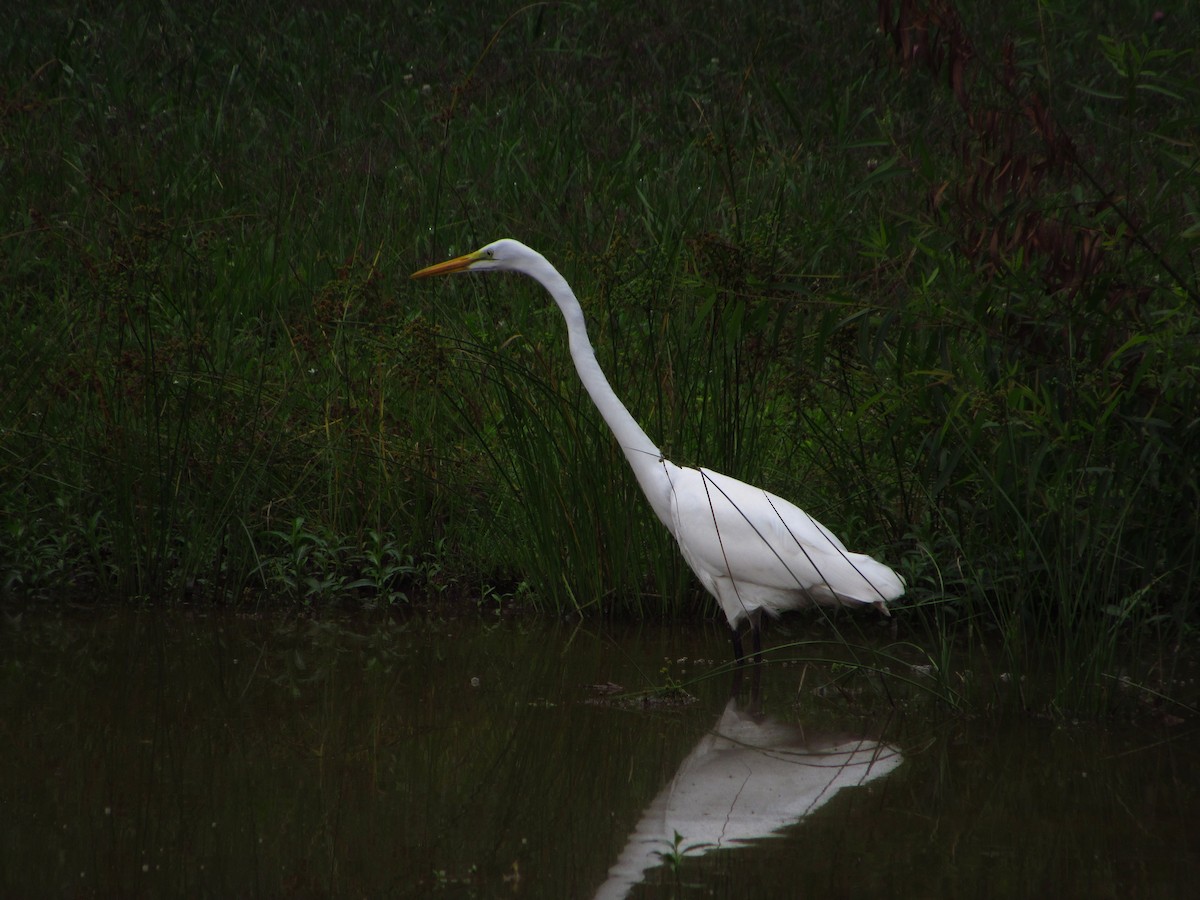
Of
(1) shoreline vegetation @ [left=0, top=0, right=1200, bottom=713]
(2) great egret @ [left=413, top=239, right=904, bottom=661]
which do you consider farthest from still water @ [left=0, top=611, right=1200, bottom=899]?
(1) shoreline vegetation @ [left=0, top=0, right=1200, bottom=713]

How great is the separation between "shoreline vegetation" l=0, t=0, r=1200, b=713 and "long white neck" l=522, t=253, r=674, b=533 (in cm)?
19

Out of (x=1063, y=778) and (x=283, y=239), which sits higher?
(x=283, y=239)

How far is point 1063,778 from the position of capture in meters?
3.22

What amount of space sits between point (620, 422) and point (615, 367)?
1.52 ft

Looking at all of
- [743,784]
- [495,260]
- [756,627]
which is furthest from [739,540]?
[495,260]

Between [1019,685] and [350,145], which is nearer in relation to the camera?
[1019,685]

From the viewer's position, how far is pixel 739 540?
4301mm

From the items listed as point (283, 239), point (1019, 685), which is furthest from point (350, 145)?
point (1019, 685)

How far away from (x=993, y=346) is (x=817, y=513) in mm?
1219

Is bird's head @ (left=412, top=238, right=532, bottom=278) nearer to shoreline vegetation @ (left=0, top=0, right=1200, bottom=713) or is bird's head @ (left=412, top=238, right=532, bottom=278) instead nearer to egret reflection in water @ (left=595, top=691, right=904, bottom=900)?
shoreline vegetation @ (left=0, top=0, right=1200, bottom=713)

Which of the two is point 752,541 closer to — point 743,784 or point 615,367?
point 615,367

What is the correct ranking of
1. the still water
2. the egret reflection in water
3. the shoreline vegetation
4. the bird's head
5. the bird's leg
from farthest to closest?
the bird's head < the bird's leg < the shoreline vegetation < the egret reflection in water < the still water

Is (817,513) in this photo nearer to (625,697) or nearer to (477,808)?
(625,697)

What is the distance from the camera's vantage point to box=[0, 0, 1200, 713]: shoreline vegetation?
12.1 ft
